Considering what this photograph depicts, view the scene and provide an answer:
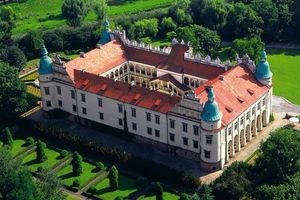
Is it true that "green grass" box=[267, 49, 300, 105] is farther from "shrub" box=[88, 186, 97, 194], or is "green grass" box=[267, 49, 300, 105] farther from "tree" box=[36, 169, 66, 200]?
"tree" box=[36, 169, 66, 200]

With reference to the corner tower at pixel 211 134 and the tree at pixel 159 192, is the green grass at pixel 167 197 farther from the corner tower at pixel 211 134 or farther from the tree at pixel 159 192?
the corner tower at pixel 211 134

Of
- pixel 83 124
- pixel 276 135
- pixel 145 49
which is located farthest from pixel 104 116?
A: pixel 276 135

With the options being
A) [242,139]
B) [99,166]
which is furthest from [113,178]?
[242,139]

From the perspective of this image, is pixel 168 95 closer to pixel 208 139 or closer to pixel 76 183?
pixel 208 139

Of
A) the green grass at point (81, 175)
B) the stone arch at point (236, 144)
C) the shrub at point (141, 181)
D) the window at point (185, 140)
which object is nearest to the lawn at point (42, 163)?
the green grass at point (81, 175)

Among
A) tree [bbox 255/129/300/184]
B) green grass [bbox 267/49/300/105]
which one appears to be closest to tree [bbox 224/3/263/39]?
green grass [bbox 267/49/300/105]
